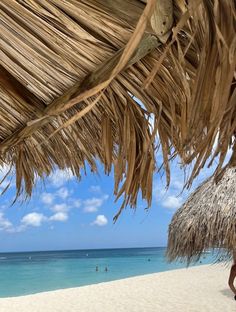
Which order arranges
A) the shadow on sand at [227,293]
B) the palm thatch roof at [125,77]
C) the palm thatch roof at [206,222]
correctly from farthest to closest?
the shadow on sand at [227,293]
the palm thatch roof at [206,222]
the palm thatch roof at [125,77]

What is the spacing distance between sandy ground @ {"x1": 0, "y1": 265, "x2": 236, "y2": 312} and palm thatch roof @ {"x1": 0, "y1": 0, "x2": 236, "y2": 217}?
18.5 ft

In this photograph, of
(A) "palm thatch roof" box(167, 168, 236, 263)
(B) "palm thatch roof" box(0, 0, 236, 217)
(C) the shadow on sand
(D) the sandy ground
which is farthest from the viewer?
(C) the shadow on sand

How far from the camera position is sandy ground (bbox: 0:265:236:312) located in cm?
698

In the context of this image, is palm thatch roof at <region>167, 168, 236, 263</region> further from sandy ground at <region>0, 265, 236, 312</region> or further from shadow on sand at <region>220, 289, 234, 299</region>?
shadow on sand at <region>220, 289, 234, 299</region>

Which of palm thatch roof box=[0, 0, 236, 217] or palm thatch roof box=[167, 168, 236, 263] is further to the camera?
palm thatch roof box=[167, 168, 236, 263]

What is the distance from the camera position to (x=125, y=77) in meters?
1.06

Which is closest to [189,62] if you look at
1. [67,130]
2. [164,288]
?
[67,130]

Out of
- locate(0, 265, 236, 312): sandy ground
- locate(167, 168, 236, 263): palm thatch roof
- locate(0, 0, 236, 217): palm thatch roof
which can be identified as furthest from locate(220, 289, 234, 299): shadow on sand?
locate(0, 0, 236, 217): palm thatch roof

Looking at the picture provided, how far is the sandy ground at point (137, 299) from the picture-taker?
698cm

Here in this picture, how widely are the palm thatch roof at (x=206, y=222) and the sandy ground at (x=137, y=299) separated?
133 cm

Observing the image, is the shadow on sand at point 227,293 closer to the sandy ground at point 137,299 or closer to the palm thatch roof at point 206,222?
the sandy ground at point 137,299

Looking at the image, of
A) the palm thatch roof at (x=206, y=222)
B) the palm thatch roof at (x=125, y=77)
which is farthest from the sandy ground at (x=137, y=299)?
the palm thatch roof at (x=125, y=77)

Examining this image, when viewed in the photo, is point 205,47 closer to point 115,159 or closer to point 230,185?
point 115,159

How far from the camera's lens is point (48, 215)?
55688 millimetres
